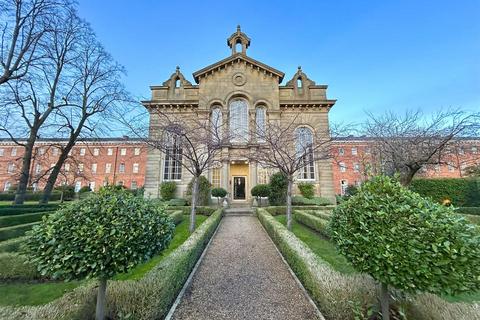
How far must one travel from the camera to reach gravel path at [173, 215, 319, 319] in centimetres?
334

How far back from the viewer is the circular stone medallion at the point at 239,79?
18.4 m

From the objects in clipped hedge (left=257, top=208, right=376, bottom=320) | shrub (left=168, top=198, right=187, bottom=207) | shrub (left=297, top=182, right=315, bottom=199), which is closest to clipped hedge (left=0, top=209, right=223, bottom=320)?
clipped hedge (left=257, top=208, right=376, bottom=320)

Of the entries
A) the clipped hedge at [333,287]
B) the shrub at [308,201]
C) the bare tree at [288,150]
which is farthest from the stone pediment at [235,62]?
the clipped hedge at [333,287]

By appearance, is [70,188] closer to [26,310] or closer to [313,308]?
[26,310]

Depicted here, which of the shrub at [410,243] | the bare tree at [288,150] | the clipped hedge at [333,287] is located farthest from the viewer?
the bare tree at [288,150]

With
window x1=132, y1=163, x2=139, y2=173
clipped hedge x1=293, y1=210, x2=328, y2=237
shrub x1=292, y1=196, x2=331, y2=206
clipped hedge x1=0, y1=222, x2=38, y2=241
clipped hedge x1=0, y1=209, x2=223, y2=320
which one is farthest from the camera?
window x1=132, y1=163, x2=139, y2=173

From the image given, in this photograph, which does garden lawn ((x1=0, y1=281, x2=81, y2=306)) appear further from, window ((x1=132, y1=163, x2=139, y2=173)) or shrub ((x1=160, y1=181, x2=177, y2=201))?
window ((x1=132, y1=163, x2=139, y2=173))

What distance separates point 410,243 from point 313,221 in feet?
23.7

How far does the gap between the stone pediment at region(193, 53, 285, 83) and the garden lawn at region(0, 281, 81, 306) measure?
1763 centimetres

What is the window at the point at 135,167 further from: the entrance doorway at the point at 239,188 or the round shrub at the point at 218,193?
the round shrub at the point at 218,193

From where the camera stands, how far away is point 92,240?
94.0 inches

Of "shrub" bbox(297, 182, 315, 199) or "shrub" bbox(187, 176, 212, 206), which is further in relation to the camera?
"shrub" bbox(297, 182, 315, 199)

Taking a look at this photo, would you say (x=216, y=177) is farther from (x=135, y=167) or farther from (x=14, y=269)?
(x=135, y=167)

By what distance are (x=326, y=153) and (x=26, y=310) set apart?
408 inches
